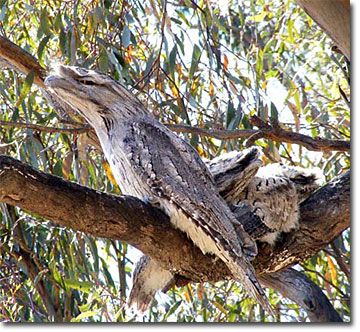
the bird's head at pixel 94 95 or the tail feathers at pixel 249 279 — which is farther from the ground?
the bird's head at pixel 94 95

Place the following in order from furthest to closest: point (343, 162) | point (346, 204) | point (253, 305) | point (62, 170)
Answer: point (343, 162), point (253, 305), point (62, 170), point (346, 204)

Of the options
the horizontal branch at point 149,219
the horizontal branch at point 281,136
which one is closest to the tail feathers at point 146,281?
the horizontal branch at point 149,219

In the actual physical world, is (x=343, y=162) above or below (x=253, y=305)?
above

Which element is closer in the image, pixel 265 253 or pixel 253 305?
pixel 265 253

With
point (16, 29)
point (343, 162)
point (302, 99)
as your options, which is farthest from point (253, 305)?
point (16, 29)

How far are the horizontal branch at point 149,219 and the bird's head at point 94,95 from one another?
600 mm

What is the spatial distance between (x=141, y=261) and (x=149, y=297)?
17cm

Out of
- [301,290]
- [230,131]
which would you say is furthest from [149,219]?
[301,290]

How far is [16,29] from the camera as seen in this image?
4312 millimetres

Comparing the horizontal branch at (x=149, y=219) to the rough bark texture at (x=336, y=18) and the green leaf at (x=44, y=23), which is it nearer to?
the rough bark texture at (x=336, y=18)

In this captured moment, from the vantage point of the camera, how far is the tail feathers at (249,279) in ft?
7.61

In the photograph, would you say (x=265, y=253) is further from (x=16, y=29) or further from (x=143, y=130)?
(x=16, y=29)

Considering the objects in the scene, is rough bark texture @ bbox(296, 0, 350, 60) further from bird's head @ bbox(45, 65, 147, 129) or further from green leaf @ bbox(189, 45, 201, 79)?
green leaf @ bbox(189, 45, 201, 79)

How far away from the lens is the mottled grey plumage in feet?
8.96
